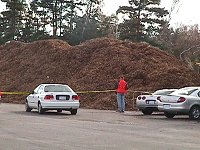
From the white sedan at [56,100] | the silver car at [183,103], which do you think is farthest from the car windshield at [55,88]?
the silver car at [183,103]

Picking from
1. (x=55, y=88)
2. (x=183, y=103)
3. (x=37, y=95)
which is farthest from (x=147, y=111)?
(x=37, y=95)

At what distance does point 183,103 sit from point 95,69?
1811 cm

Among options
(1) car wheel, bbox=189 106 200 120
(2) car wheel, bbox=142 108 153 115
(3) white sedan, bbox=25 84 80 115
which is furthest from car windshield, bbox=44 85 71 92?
(1) car wheel, bbox=189 106 200 120

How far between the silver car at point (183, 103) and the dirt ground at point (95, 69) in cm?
738

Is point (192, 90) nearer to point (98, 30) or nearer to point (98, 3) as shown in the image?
point (98, 30)

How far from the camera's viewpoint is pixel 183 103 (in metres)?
19.0

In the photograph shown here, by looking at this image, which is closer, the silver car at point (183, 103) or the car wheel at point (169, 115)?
the silver car at point (183, 103)

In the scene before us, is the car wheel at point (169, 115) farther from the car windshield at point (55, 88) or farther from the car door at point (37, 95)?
the car door at point (37, 95)

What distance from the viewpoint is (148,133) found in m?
13.7

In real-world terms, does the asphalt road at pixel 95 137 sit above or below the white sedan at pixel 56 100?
below

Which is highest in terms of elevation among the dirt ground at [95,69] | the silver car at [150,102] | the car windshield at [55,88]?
the dirt ground at [95,69]

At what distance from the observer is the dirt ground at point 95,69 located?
30.9m

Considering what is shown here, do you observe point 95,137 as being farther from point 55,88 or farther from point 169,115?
point 55,88

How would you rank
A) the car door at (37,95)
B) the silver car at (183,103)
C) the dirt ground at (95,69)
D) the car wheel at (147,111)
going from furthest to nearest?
the dirt ground at (95,69) → the car wheel at (147,111) → the car door at (37,95) → the silver car at (183,103)
